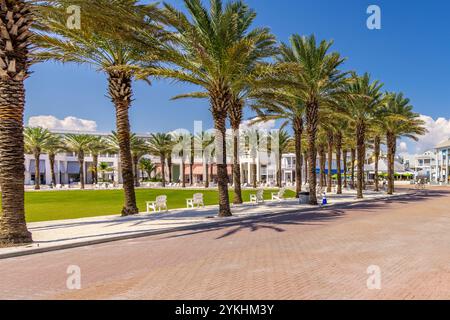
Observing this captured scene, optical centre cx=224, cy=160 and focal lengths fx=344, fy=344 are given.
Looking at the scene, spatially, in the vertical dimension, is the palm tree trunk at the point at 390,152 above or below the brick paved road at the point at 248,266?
above

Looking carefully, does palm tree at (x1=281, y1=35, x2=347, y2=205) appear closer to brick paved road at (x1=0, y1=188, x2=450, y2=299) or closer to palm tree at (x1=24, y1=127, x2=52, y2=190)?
brick paved road at (x1=0, y1=188, x2=450, y2=299)

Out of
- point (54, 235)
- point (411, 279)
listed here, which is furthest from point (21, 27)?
point (411, 279)

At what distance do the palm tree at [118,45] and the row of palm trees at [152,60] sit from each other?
0.04m

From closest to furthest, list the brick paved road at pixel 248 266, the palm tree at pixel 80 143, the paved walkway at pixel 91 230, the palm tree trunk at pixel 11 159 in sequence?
the brick paved road at pixel 248 266 < the paved walkway at pixel 91 230 < the palm tree trunk at pixel 11 159 < the palm tree at pixel 80 143

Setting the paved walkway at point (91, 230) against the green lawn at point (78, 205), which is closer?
the paved walkway at point (91, 230)

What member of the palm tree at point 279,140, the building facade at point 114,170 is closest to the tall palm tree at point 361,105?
the palm tree at point 279,140

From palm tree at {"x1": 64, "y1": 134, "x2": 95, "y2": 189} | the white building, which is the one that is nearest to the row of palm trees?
palm tree at {"x1": 64, "y1": 134, "x2": 95, "y2": 189}

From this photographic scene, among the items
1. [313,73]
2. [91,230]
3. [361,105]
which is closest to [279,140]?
[361,105]

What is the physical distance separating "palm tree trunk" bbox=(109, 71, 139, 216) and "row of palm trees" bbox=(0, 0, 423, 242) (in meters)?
0.05

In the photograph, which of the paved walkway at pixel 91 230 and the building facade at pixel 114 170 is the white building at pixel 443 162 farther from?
the paved walkway at pixel 91 230

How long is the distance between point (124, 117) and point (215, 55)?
5.68 m

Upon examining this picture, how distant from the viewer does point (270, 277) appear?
692 cm

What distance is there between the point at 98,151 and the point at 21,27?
194 feet

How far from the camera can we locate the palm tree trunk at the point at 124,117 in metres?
17.6
